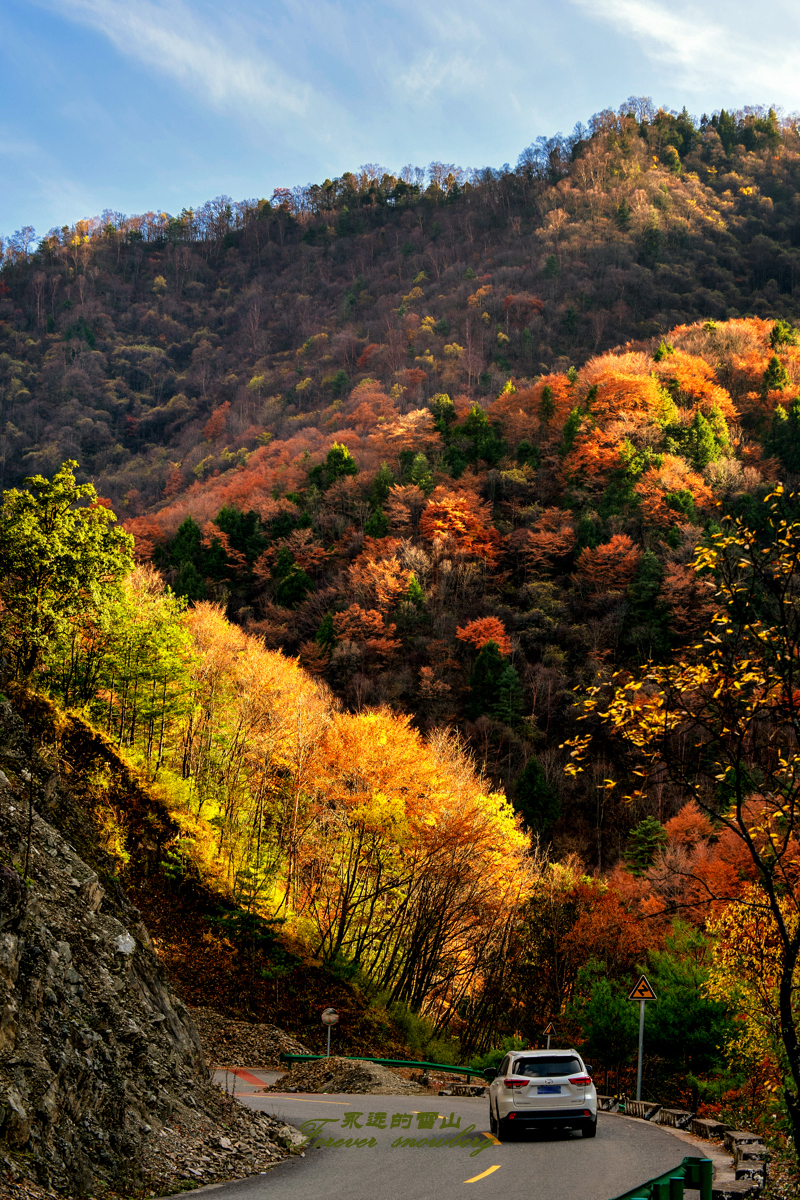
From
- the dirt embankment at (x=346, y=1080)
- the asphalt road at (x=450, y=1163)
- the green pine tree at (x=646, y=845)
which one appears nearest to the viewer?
the asphalt road at (x=450, y=1163)

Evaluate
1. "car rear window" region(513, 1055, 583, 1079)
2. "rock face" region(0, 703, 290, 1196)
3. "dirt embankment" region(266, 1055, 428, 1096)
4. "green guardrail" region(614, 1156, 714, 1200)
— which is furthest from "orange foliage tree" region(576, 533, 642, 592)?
"green guardrail" region(614, 1156, 714, 1200)

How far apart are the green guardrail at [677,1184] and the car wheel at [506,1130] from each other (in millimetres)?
6310

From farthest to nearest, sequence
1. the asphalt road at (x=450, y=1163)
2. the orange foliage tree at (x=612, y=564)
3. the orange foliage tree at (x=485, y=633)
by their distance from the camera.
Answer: the orange foliage tree at (x=612, y=564), the orange foliage tree at (x=485, y=633), the asphalt road at (x=450, y=1163)

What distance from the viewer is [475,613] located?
65750 millimetres

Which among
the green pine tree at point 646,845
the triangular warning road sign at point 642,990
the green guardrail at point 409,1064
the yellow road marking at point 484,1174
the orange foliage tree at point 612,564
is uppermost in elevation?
the orange foliage tree at point 612,564

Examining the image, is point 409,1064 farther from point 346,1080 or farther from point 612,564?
point 612,564

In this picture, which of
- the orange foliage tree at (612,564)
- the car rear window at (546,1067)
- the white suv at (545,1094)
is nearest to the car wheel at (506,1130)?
the white suv at (545,1094)

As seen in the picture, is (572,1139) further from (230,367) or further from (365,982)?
(230,367)

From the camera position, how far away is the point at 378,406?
10131 cm

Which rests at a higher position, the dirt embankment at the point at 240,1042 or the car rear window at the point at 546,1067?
the car rear window at the point at 546,1067

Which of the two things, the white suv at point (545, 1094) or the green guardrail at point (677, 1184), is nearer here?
the green guardrail at point (677, 1184)

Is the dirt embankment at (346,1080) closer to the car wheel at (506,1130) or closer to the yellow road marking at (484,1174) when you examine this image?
the car wheel at (506,1130)

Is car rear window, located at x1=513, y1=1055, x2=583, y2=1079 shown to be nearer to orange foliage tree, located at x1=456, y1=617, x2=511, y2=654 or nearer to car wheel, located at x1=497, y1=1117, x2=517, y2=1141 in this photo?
car wheel, located at x1=497, y1=1117, x2=517, y2=1141

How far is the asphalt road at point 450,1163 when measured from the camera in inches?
320
